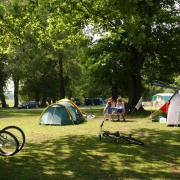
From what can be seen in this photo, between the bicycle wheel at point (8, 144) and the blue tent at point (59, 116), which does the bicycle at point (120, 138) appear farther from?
the blue tent at point (59, 116)

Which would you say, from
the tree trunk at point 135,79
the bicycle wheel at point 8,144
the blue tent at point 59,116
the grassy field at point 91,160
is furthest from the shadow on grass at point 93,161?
the tree trunk at point 135,79

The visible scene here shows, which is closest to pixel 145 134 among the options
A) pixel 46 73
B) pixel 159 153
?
pixel 159 153

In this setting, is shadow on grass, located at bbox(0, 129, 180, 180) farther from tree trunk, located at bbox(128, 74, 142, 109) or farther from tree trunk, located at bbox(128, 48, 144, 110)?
tree trunk, located at bbox(128, 74, 142, 109)

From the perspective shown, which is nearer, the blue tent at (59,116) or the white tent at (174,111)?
the white tent at (174,111)

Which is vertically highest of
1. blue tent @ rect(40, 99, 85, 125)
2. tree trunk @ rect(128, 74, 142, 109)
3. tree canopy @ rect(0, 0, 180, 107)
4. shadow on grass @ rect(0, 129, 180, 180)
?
tree canopy @ rect(0, 0, 180, 107)

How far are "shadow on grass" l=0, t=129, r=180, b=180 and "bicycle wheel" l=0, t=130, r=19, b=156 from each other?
0.73 feet

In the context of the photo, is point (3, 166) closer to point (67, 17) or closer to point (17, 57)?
point (67, 17)

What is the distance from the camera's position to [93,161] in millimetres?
11195

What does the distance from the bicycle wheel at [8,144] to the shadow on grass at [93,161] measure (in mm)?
223

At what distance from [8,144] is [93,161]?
7.93ft

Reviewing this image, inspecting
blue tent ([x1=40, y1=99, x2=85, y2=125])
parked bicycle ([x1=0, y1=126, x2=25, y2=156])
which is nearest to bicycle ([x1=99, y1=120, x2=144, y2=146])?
parked bicycle ([x1=0, y1=126, x2=25, y2=156])

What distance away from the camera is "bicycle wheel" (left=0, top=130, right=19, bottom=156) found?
11430 millimetres

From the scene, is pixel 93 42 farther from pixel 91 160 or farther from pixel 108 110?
pixel 91 160

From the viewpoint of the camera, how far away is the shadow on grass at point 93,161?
31.1 ft
